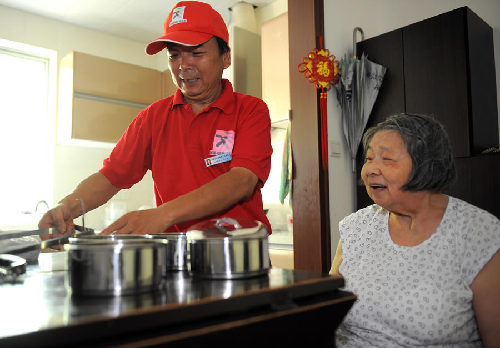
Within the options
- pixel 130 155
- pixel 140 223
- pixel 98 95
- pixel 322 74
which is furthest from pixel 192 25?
pixel 98 95

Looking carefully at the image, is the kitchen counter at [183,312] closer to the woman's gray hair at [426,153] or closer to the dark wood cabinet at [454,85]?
the woman's gray hair at [426,153]

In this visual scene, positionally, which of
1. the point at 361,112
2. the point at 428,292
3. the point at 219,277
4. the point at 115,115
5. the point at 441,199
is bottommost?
the point at 428,292

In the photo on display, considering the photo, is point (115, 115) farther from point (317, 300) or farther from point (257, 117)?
point (317, 300)

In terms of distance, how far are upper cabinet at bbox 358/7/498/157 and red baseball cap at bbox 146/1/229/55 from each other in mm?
1681

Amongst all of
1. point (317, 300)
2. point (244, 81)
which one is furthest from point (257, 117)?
point (244, 81)

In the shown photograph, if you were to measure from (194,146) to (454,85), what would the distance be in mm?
1820

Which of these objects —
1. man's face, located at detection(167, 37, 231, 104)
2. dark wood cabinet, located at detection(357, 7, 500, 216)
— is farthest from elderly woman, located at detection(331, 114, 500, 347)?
dark wood cabinet, located at detection(357, 7, 500, 216)

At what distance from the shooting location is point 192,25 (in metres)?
1.42

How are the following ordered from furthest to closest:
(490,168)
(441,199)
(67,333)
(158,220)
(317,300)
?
(490,168), (441,199), (158,220), (317,300), (67,333)

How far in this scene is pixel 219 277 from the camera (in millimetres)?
753

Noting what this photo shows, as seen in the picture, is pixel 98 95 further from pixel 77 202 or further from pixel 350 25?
pixel 77 202

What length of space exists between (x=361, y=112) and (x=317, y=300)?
7.24 feet

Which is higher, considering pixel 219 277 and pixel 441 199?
pixel 441 199

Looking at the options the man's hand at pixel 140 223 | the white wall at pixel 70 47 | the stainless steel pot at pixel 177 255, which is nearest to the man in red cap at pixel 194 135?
the man's hand at pixel 140 223
